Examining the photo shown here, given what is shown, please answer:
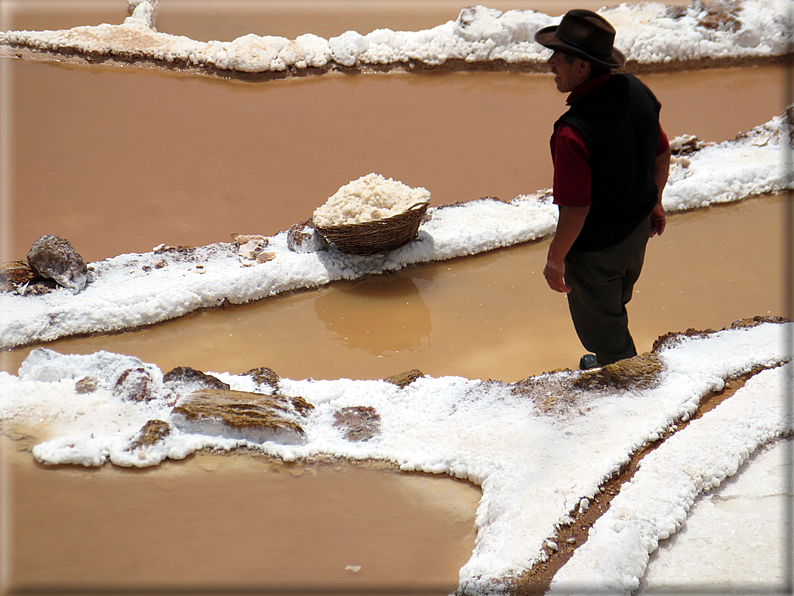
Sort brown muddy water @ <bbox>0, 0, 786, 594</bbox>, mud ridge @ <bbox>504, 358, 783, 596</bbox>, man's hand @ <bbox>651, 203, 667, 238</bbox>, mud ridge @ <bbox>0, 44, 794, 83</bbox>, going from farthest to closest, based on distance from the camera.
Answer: mud ridge @ <bbox>0, 44, 794, 83</bbox>, man's hand @ <bbox>651, 203, 667, 238</bbox>, brown muddy water @ <bbox>0, 0, 786, 594</bbox>, mud ridge @ <bbox>504, 358, 783, 596</bbox>

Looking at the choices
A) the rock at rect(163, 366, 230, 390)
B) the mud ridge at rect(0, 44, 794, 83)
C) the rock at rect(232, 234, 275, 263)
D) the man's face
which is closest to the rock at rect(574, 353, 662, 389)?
the man's face

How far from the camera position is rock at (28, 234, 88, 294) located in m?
3.24

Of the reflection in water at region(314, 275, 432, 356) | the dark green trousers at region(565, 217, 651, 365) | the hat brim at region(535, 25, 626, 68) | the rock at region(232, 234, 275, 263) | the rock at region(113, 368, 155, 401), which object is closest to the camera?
the hat brim at region(535, 25, 626, 68)

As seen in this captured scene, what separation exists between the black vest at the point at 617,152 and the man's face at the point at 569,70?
0.06 meters

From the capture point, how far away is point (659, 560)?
1.66 meters

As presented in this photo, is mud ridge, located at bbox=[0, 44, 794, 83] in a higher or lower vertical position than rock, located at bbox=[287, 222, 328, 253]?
higher

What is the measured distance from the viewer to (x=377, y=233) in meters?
3.45

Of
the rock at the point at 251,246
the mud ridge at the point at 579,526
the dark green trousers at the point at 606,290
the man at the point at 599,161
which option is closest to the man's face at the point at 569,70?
the man at the point at 599,161

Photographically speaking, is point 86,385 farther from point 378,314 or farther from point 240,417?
point 378,314

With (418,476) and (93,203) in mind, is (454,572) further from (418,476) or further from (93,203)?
(93,203)

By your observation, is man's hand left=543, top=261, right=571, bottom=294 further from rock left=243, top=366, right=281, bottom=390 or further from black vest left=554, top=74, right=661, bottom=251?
rock left=243, top=366, right=281, bottom=390

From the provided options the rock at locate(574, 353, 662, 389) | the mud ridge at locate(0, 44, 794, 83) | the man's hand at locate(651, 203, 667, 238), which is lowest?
the rock at locate(574, 353, 662, 389)

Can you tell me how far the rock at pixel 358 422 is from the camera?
7.24 ft

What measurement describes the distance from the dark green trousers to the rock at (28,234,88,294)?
2399mm
